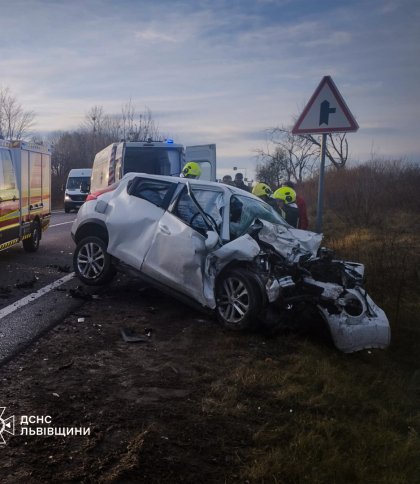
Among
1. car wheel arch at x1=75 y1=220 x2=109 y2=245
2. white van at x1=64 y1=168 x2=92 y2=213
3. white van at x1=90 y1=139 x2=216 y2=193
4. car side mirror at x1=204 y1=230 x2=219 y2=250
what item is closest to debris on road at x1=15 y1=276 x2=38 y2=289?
car wheel arch at x1=75 y1=220 x2=109 y2=245

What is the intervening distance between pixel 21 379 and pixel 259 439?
200 centimetres

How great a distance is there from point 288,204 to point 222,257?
11.5 ft

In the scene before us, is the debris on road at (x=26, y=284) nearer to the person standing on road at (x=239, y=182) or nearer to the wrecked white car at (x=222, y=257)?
the wrecked white car at (x=222, y=257)

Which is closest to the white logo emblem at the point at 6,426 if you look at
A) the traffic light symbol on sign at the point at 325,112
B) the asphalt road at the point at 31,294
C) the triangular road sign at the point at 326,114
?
the asphalt road at the point at 31,294

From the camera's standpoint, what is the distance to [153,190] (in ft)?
23.0

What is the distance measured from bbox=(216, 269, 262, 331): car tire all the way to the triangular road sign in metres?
2.46

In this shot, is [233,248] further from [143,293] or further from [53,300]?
[53,300]

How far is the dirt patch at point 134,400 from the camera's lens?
9.77 ft

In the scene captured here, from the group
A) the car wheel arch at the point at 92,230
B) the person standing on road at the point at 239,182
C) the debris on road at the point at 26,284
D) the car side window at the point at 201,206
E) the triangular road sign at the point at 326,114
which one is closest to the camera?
the car side window at the point at 201,206

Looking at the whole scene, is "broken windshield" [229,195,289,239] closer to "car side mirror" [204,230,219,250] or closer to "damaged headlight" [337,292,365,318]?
"car side mirror" [204,230,219,250]

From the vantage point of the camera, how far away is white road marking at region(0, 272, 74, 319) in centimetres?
625

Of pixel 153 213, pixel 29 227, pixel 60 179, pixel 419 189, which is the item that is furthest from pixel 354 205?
pixel 60 179

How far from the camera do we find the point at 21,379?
13.6 feet

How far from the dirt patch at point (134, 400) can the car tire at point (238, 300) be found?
150 mm
